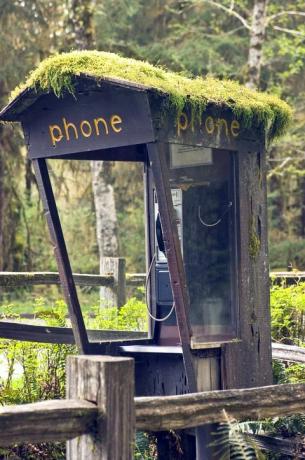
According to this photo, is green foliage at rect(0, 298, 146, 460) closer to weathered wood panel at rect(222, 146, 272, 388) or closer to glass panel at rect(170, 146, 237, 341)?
weathered wood panel at rect(222, 146, 272, 388)

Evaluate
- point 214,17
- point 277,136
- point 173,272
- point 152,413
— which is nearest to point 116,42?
point 214,17

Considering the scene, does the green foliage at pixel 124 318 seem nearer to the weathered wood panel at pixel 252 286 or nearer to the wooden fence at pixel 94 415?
the weathered wood panel at pixel 252 286

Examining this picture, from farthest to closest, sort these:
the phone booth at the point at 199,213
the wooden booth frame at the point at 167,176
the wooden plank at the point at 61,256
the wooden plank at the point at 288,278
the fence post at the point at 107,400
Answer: the wooden plank at the point at 288,278
the wooden plank at the point at 61,256
the phone booth at the point at 199,213
the wooden booth frame at the point at 167,176
the fence post at the point at 107,400

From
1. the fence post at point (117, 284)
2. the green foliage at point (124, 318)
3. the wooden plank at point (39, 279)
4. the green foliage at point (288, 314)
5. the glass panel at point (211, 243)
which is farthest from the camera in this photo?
the fence post at point (117, 284)

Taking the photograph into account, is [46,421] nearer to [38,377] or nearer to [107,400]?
[107,400]

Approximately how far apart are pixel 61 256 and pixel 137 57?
13.6m

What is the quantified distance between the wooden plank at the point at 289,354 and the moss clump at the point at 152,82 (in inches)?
78.4

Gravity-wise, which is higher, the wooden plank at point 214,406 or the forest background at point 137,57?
the forest background at point 137,57

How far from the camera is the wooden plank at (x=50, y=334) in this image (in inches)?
327

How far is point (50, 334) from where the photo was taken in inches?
328

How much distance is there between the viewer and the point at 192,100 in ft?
23.0

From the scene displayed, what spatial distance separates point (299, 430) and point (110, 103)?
281 cm

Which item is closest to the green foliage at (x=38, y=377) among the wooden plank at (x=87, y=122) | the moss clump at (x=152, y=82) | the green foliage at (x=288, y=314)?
the wooden plank at (x=87, y=122)

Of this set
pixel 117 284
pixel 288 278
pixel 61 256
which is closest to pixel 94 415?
pixel 61 256
